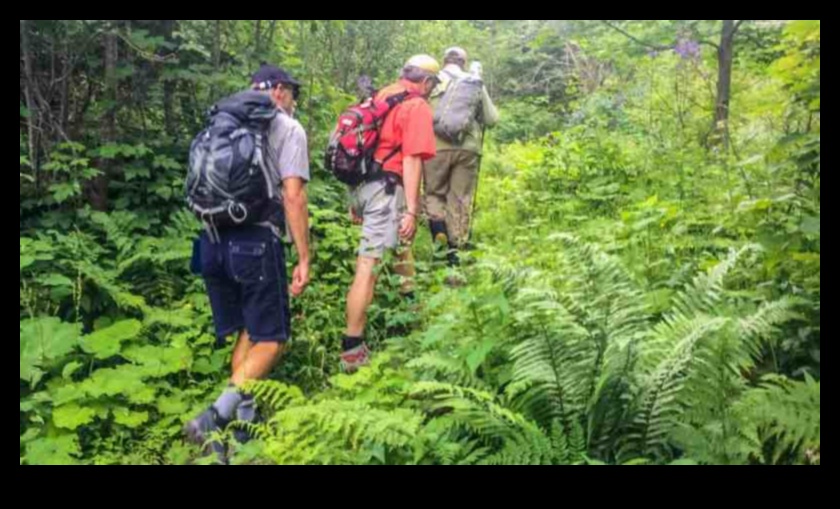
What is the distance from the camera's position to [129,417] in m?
4.18

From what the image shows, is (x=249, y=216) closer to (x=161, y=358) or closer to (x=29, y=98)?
(x=161, y=358)

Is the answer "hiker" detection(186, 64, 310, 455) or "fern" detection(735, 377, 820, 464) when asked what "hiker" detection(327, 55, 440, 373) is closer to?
"hiker" detection(186, 64, 310, 455)

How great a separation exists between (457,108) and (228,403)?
13.0 feet

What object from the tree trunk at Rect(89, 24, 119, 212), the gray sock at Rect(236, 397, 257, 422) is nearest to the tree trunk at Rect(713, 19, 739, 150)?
the gray sock at Rect(236, 397, 257, 422)

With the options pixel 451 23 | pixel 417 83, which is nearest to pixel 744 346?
pixel 417 83

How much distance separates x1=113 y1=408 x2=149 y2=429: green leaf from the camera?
414 cm

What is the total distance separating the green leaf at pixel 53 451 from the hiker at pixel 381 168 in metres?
1.77

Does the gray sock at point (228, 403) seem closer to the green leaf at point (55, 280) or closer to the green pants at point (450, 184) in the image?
the green leaf at point (55, 280)

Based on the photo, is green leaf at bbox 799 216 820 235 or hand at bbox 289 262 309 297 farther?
hand at bbox 289 262 309 297

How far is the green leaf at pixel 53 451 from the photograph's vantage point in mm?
3674

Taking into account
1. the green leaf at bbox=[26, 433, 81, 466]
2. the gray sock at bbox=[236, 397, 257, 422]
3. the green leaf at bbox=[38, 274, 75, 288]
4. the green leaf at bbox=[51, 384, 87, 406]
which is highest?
the green leaf at bbox=[38, 274, 75, 288]

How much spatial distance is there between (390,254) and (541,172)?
3.97 m

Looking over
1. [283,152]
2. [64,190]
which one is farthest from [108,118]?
[283,152]
